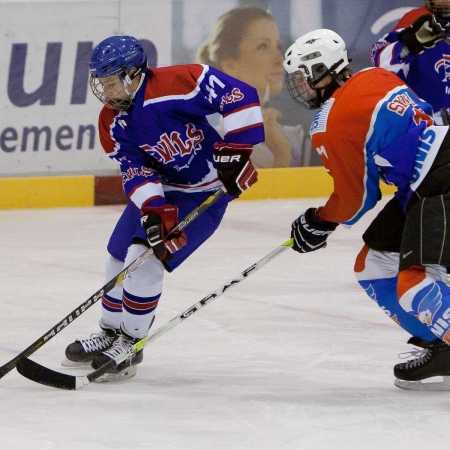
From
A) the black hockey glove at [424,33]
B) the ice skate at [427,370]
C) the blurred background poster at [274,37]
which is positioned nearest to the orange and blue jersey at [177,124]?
the ice skate at [427,370]

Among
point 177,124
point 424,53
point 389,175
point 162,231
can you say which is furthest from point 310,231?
point 424,53

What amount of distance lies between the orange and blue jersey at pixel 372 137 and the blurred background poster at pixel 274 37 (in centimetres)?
395

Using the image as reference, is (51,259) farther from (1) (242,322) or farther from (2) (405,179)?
(2) (405,179)

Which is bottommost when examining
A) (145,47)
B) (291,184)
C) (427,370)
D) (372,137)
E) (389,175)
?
(291,184)

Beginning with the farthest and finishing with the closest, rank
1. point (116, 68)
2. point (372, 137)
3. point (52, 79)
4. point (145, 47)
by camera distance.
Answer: point (145, 47)
point (52, 79)
point (116, 68)
point (372, 137)

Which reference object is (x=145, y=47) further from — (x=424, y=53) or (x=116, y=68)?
(x=116, y=68)

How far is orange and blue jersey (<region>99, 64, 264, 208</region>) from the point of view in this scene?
330 centimetres

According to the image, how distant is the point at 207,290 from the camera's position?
4.61 meters

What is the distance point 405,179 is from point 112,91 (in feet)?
2.88

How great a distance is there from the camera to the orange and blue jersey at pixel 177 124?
130 inches

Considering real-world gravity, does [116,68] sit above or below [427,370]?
above

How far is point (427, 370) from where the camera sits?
3045 mm

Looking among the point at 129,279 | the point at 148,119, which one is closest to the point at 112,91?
the point at 148,119

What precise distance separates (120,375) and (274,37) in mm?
3992
